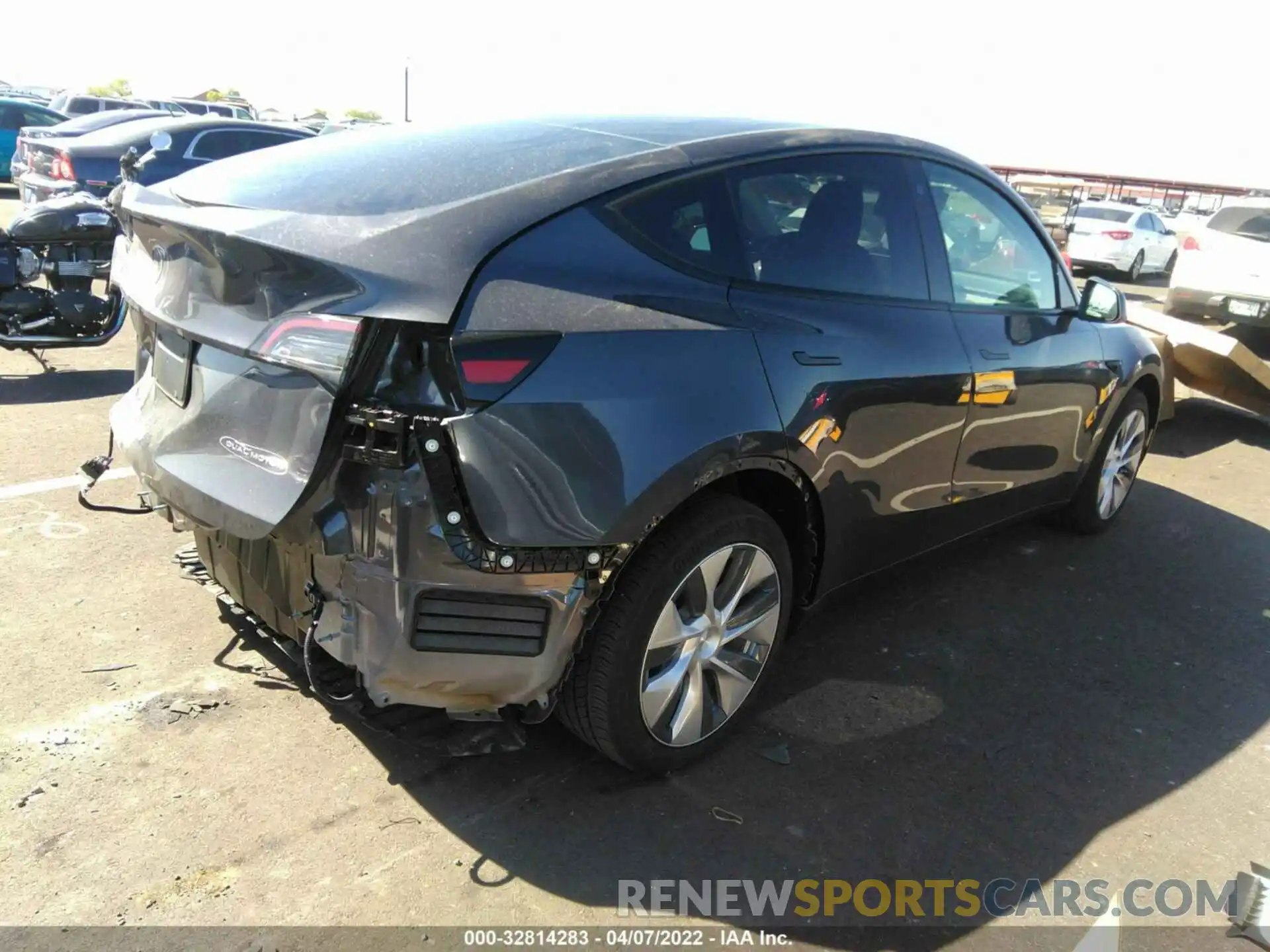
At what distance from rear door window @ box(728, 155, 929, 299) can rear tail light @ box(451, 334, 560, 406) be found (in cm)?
86

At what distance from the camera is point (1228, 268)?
1133cm

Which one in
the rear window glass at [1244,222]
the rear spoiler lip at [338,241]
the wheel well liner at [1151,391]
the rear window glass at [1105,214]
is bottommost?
the rear window glass at [1105,214]

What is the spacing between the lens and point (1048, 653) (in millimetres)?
3871

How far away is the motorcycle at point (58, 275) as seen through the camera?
627 cm

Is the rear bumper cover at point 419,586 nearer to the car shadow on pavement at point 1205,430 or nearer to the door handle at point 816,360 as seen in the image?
the door handle at point 816,360

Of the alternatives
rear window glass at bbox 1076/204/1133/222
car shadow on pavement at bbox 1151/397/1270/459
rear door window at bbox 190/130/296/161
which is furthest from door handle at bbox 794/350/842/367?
rear window glass at bbox 1076/204/1133/222

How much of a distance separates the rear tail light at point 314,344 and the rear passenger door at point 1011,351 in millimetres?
2237

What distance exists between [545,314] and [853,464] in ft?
4.28

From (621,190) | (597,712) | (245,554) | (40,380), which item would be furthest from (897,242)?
(40,380)

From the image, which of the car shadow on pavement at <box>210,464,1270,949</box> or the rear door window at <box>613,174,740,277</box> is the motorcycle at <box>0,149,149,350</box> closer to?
the car shadow on pavement at <box>210,464,1270,949</box>

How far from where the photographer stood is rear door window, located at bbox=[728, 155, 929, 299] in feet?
9.52

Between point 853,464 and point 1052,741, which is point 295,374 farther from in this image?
point 1052,741

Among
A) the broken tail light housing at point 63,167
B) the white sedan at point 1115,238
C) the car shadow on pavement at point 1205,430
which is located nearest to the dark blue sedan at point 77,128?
the broken tail light housing at point 63,167

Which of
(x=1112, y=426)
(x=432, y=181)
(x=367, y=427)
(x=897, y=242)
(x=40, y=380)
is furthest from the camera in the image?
(x=40, y=380)
